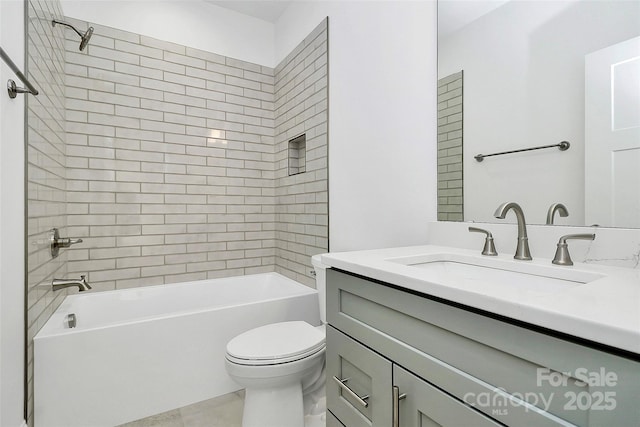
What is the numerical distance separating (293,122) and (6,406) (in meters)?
2.34

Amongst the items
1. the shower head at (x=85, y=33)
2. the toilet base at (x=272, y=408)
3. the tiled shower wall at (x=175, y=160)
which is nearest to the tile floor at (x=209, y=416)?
the toilet base at (x=272, y=408)

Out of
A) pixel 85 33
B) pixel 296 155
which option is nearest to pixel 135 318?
pixel 296 155

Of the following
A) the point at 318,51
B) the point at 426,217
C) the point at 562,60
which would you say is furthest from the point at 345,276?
the point at 318,51

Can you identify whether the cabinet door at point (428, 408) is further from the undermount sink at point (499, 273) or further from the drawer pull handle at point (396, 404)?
the undermount sink at point (499, 273)

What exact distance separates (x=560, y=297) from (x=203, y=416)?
1.84 meters

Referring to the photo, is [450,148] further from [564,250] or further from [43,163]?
[43,163]

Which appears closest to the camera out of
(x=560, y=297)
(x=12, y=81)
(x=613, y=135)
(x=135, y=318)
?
(x=560, y=297)

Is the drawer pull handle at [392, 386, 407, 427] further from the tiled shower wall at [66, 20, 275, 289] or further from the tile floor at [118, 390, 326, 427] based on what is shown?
the tiled shower wall at [66, 20, 275, 289]

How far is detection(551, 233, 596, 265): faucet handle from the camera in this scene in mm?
1024

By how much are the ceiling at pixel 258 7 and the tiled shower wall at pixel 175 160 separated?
435 millimetres

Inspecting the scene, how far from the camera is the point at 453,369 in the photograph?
28.8 inches

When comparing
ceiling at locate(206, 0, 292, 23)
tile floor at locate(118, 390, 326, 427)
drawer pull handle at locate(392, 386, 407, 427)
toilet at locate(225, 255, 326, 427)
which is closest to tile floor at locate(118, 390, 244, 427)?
tile floor at locate(118, 390, 326, 427)

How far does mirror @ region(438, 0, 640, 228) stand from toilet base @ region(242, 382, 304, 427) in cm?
116

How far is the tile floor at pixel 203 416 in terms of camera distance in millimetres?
1701
